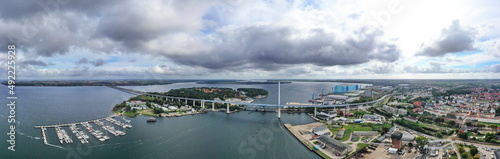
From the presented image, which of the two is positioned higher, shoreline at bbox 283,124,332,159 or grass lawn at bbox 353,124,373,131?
grass lawn at bbox 353,124,373,131

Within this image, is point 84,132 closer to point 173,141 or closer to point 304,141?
point 173,141

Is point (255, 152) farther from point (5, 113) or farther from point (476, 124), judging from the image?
point (5, 113)

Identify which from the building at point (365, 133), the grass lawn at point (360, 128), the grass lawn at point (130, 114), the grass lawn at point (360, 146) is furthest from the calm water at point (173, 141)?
the grass lawn at point (360, 128)

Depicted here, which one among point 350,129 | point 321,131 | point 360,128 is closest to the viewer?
point 321,131

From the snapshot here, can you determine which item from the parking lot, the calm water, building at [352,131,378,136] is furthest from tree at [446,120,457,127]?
the calm water

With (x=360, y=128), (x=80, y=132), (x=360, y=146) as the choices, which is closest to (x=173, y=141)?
(x=80, y=132)

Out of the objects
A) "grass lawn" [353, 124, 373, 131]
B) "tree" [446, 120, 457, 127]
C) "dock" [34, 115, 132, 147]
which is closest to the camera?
"dock" [34, 115, 132, 147]

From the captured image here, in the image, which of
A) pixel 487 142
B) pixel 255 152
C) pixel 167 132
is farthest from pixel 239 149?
pixel 487 142

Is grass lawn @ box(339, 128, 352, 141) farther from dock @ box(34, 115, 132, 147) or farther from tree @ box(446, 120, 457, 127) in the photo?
dock @ box(34, 115, 132, 147)

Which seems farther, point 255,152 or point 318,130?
point 318,130

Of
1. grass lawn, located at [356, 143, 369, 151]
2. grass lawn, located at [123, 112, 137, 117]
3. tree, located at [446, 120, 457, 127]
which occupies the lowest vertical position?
grass lawn, located at [356, 143, 369, 151]

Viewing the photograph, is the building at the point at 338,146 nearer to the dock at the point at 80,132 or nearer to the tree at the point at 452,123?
the tree at the point at 452,123
